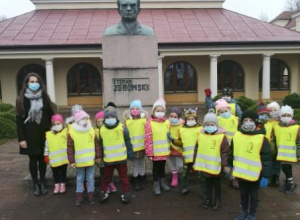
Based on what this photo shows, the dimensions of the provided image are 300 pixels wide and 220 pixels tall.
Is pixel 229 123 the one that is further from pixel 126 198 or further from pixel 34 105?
pixel 34 105

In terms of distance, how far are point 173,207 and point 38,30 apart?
16.7 metres

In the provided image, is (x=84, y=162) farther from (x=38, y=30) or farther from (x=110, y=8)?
(x=110, y=8)

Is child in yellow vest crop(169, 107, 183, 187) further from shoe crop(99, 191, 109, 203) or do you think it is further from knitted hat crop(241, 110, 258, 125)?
knitted hat crop(241, 110, 258, 125)

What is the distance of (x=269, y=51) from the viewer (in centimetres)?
1764

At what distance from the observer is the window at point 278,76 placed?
20.1 meters

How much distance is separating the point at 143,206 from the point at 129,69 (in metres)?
2.88

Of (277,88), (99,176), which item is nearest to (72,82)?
(277,88)

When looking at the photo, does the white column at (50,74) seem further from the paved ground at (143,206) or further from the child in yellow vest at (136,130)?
the child in yellow vest at (136,130)

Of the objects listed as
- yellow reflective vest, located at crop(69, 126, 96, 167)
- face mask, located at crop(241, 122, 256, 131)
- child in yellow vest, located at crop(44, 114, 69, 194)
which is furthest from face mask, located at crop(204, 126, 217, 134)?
child in yellow vest, located at crop(44, 114, 69, 194)

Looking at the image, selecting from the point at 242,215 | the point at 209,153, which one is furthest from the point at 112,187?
the point at 242,215

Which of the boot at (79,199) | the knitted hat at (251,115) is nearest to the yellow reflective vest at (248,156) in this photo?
the knitted hat at (251,115)

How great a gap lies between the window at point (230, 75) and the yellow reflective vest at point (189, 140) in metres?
15.5

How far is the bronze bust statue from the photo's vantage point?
235 inches

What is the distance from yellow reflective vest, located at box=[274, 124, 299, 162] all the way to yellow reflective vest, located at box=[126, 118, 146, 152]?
218 centimetres
